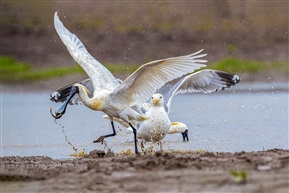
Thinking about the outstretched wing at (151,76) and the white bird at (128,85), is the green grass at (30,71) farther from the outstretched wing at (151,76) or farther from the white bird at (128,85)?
the outstretched wing at (151,76)

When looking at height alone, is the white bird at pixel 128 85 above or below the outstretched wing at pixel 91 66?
below

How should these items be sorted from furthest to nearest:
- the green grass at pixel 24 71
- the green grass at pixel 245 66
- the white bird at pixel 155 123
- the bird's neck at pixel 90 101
Result: the green grass at pixel 24 71, the green grass at pixel 245 66, the white bird at pixel 155 123, the bird's neck at pixel 90 101

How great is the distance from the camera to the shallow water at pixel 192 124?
13430 mm

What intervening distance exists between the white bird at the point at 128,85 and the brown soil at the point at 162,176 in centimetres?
208

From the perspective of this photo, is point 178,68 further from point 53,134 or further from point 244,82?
point 244,82

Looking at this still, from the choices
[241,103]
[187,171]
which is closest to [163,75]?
[187,171]

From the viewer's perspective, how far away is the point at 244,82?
977 inches

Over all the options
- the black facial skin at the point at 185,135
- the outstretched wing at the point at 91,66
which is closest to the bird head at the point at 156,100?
the outstretched wing at the point at 91,66

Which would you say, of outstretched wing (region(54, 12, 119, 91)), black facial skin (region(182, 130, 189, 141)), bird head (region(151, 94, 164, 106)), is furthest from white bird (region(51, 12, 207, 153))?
black facial skin (region(182, 130, 189, 141))

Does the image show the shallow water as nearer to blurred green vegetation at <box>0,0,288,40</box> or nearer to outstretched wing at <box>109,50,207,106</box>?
outstretched wing at <box>109,50,207,106</box>

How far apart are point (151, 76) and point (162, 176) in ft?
10.7

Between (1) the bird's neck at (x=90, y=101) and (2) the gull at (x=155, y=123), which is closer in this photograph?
(1) the bird's neck at (x=90, y=101)

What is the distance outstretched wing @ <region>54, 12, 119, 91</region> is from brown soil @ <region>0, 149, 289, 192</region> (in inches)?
128

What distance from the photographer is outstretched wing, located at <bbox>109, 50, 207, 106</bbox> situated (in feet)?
37.0
